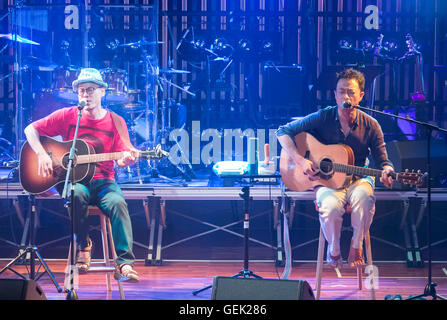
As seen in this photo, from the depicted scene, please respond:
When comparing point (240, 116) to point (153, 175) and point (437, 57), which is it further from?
point (437, 57)

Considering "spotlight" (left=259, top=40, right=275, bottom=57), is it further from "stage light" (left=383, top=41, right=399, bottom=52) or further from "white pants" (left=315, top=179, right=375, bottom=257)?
"white pants" (left=315, top=179, right=375, bottom=257)

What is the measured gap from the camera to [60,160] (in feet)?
15.3

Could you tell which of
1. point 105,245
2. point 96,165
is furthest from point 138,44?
point 105,245

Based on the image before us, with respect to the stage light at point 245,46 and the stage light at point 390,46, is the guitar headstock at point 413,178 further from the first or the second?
the stage light at point 245,46

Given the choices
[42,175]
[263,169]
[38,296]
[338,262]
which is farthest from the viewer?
[263,169]

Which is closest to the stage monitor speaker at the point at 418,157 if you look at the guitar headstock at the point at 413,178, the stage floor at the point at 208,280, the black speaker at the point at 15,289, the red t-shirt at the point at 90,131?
the stage floor at the point at 208,280

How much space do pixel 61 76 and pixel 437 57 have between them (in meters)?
5.74

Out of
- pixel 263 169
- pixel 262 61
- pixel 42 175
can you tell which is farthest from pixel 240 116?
pixel 42 175

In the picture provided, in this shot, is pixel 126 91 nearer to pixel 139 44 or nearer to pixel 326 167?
pixel 139 44

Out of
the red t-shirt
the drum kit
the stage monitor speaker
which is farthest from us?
the drum kit

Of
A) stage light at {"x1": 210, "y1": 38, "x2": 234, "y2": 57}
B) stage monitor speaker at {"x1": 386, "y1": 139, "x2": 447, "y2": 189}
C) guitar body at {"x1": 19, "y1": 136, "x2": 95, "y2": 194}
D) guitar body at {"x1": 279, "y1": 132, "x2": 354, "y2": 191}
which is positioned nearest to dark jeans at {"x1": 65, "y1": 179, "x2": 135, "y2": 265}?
guitar body at {"x1": 19, "y1": 136, "x2": 95, "y2": 194}

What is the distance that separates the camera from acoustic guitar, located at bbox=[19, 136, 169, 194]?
15.1 feet

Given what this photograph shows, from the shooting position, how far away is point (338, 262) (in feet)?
14.2
